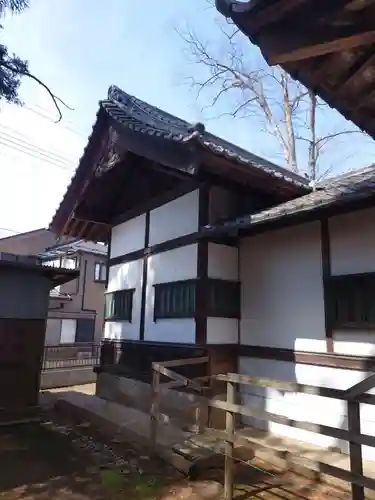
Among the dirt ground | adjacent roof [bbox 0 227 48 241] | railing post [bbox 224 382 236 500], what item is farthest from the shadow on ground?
adjacent roof [bbox 0 227 48 241]

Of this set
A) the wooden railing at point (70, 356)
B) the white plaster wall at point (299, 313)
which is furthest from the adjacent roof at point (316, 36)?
the wooden railing at point (70, 356)

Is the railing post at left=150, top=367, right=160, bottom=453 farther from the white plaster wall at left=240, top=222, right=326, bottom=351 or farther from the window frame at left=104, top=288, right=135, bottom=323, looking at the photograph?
the window frame at left=104, top=288, right=135, bottom=323

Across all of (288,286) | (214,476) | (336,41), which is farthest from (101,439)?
(336,41)

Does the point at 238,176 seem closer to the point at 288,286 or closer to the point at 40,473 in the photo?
the point at 288,286

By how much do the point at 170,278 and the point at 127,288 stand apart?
1.88 meters

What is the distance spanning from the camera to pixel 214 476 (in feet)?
14.5

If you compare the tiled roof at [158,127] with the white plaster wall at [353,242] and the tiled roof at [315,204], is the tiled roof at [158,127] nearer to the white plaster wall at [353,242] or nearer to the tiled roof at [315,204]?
the tiled roof at [315,204]

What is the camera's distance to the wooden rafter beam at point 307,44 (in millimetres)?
2119

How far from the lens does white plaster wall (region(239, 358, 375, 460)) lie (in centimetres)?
502

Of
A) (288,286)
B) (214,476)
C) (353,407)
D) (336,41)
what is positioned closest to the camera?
(336,41)

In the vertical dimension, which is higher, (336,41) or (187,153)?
(187,153)

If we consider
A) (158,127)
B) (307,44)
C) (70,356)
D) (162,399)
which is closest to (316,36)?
(307,44)

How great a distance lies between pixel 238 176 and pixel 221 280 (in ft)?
6.08

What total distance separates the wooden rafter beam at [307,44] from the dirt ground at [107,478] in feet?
13.3
